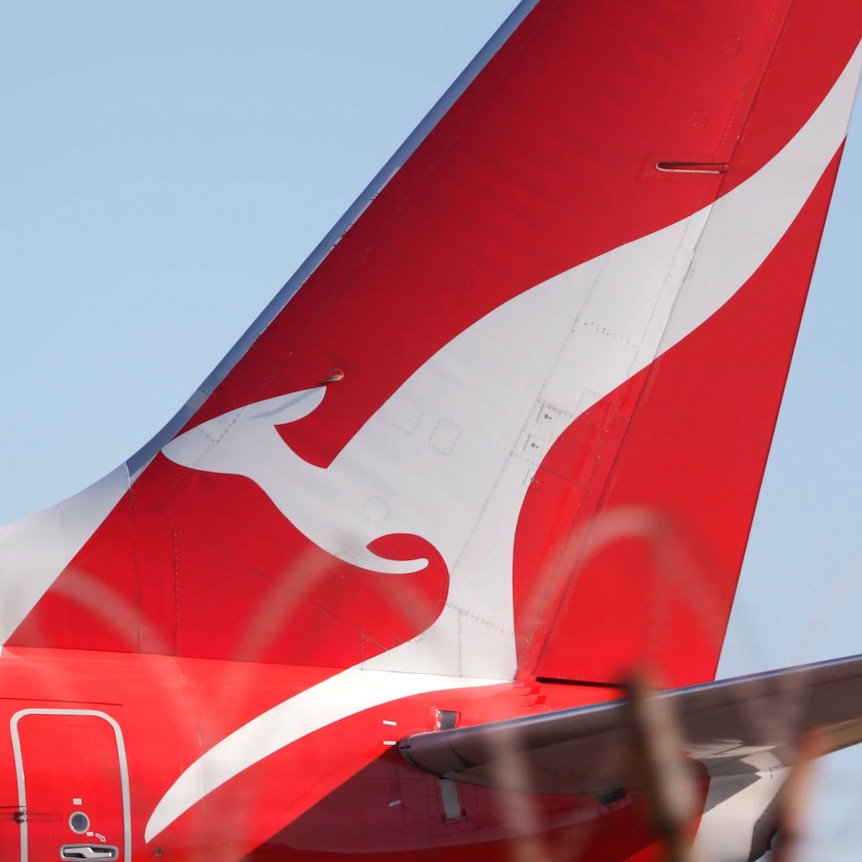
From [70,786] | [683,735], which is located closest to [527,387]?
[683,735]

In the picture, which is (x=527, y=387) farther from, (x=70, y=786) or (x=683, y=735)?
(x=70, y=786)

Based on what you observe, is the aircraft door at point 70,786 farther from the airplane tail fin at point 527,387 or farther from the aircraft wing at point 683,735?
the aircraft wing at point 683,735

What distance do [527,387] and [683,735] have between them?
2705 millimetres

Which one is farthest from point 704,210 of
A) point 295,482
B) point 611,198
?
point 295,482

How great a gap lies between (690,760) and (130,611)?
2703 millimetres

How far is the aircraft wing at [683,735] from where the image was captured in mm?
4156

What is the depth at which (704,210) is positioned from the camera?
786 centimetres

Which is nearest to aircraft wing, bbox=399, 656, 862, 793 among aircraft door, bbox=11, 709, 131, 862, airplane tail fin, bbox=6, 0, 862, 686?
airplane tail fin, bbox=6, 0, 862, 686

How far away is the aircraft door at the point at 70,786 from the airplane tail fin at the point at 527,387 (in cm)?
98

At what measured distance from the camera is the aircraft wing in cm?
416

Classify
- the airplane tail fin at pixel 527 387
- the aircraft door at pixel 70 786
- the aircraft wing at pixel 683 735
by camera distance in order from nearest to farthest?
the aircraft wing at pixel 683 735 → the aircraft door at pixel 70 786 → the airplane tail fin at pixel 527 387

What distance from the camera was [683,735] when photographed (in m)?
5.18

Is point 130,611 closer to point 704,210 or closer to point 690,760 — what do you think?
point 690,760

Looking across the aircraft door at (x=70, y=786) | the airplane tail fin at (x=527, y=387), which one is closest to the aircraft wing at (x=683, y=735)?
the airplane tail fin at (x=527, y=387)
